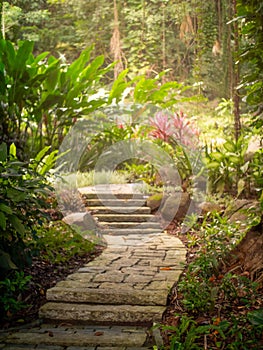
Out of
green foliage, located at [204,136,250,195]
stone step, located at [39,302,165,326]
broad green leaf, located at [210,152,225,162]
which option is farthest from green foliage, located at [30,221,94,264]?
broad green leaf, located at [210,152,225,162]

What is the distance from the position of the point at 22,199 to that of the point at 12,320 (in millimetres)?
888

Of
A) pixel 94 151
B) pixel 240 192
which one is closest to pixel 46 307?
pixel 240 192

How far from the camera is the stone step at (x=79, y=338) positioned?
2.87 meters

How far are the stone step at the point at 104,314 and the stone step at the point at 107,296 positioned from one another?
8cm

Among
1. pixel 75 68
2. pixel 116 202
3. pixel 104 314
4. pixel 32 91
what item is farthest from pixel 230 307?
pixel 75 68

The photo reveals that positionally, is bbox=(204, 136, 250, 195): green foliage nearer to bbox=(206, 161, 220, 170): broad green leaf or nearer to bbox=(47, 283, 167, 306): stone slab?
bbox=(206, 161, 220, 170): broad green leaf

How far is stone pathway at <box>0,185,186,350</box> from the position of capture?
294 cm

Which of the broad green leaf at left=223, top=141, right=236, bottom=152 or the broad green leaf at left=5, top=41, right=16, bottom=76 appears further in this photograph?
the broad green leaf at left=223, top=141, right=236, bottom=152

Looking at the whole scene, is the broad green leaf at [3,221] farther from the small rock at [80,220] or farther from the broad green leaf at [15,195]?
the small rock at [80,220]

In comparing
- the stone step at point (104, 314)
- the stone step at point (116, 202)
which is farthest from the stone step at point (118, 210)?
the stone step at point (104, 314)

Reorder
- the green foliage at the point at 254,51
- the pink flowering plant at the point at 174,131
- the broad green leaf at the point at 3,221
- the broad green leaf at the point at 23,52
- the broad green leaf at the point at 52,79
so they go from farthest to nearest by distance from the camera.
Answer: the pink flowering plant at the point at 174,131 → the broad green leaf at the point at 52,79 → the broad green leaf at the point at 23,52 → the broad green leaf at the point at 3,221 → the green foliage at the point at 254,51

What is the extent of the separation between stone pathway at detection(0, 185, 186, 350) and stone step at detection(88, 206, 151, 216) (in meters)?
1.36

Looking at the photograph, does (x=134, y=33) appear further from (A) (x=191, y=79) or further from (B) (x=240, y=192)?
(B) (x=240, y=192)

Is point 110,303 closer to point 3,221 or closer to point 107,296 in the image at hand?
point 107,296
